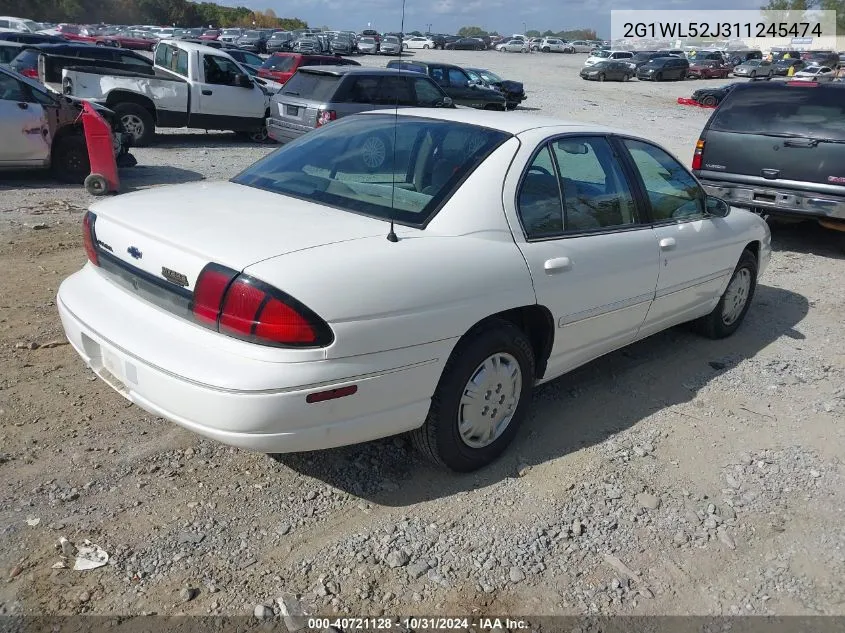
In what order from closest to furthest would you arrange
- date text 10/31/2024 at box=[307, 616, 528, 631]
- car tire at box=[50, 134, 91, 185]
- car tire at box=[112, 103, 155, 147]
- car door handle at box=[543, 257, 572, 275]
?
date text 10/31/2024 at box=[307, 616, 528, 631], car door handle at box=[543, 257, 572, 275], car tire at box=[50, 134, 91, 185], car tire at box=[112, 103, 155, 147]

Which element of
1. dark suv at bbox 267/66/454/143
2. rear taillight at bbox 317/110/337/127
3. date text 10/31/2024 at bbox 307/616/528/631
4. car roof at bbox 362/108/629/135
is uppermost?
dark suv at bbox 267/66/454/143

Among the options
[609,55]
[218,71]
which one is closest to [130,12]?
[609,55]

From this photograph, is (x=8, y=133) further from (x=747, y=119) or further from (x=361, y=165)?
(x=747, y=119)

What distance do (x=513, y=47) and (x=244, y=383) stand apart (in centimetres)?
7356

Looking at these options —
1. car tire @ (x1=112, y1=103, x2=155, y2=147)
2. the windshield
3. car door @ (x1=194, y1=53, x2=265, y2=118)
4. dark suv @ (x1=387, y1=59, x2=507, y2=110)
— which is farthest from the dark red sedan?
the windshield

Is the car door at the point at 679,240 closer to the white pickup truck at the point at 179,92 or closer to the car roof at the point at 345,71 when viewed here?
the car roof at the point at 345,71

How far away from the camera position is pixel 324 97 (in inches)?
479

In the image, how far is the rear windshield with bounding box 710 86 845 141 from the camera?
808 cm

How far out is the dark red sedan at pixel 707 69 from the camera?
4831 centimetres

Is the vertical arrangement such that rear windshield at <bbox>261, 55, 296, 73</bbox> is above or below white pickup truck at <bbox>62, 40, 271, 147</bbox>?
above

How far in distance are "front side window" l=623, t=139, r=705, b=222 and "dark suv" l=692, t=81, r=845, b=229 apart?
150 inches

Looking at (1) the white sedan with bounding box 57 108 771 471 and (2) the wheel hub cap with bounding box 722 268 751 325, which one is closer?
(1) the white sedan with bounding box 57 108 771 471

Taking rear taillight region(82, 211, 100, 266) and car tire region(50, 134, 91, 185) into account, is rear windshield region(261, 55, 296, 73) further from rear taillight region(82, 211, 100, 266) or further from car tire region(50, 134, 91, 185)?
rear taillight region(82, 211, 100, 266)

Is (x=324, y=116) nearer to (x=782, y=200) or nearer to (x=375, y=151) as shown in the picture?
(x=782, y=200)
